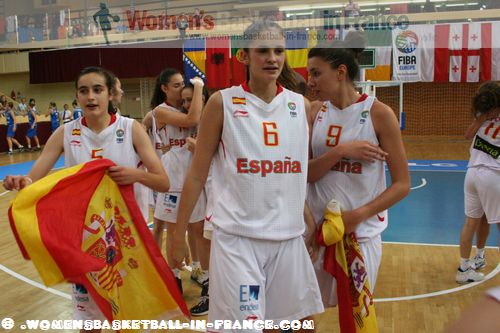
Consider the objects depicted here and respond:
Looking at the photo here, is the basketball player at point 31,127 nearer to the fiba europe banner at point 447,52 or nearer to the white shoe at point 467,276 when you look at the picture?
the fiba europe banner at point 447,52

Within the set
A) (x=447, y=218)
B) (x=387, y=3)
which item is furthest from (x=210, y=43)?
(x=447, y=218)

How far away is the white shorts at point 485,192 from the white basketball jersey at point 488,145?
0.06 m

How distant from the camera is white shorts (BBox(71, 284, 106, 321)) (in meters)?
2.91

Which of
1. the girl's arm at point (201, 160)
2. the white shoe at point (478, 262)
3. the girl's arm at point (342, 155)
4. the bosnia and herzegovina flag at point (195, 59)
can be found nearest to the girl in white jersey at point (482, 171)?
the white shoe at point (478, 262)

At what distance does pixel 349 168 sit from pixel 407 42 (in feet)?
45.9

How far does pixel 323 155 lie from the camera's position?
2652mm

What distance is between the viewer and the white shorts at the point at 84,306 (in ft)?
9.55

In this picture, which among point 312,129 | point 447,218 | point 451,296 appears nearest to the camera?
point 312,129

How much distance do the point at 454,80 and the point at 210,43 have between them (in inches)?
307

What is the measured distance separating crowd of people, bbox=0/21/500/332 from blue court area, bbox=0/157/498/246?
12.9 feet

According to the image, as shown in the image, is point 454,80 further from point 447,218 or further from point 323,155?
point 323,155

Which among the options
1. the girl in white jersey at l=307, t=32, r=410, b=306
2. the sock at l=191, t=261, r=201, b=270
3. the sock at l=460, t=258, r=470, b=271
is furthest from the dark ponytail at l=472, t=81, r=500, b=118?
the sock at l=191, t=261, r=201, b=270

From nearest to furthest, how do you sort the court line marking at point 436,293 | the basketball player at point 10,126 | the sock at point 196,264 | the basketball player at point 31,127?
the court line marking at point 436,293, the sock at point 196,264, the basketball player at point 10,126, the basketball player at point 31,127

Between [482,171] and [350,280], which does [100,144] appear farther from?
[482,171]
